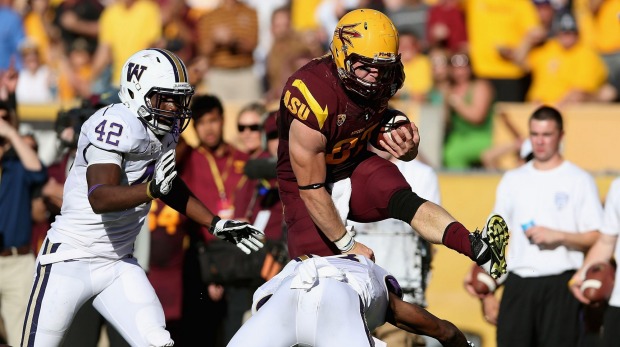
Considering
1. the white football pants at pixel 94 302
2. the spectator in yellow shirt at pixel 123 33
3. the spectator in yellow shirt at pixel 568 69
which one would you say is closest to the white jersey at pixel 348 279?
the white football pants at pixel 94 302

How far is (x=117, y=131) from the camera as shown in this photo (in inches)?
263

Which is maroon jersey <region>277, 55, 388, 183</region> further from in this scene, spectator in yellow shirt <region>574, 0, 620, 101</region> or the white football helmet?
spectator in yellow shirt <region>574, 0, 620, 101</region>

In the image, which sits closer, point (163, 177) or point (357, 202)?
point (163, 177)

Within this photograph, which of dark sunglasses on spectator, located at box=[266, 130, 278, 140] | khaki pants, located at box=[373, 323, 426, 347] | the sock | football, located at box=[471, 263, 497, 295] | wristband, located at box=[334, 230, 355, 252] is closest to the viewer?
the sock

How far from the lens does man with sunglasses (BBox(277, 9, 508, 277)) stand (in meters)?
6.23

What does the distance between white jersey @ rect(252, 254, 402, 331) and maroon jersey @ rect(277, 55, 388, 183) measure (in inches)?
20.7

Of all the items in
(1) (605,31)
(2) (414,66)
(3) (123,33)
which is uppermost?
(1) (605,31)

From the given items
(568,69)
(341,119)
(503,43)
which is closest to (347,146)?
(341,119)

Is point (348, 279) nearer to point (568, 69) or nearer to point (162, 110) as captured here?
point (162, 110)

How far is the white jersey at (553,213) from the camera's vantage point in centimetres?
858

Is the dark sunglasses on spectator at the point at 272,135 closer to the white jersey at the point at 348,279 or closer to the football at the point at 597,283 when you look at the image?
the football at the point at 597,283

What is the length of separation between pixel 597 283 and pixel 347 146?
2.66 m

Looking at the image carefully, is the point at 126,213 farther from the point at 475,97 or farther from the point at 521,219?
the point at 475,97

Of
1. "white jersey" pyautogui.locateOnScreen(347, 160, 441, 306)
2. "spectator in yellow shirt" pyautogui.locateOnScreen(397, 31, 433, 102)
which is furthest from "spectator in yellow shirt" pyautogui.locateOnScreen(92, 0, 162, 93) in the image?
"white jersey" pyautogui.locateOnScreen(347, 160, 441, 306)
